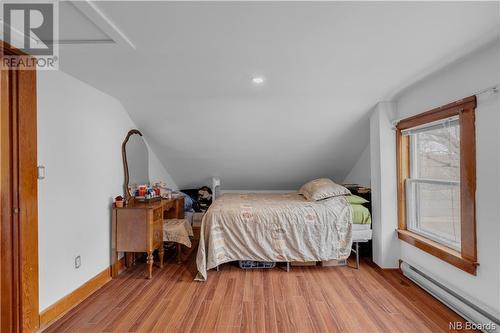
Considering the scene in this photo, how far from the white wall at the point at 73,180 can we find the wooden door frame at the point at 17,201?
0.11 meters

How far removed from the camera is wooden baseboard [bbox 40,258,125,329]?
1.82 meters

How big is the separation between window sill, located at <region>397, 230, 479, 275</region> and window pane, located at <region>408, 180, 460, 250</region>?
0.08 meters

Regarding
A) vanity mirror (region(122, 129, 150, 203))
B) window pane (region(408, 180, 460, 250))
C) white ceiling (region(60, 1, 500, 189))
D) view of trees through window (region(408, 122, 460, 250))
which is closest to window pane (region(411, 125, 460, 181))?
view of trees through window (region(408, 122, 460, 250))

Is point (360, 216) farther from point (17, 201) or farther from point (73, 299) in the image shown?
point (17, 201)

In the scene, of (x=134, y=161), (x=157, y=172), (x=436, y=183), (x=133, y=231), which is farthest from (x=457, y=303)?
Answer: (x=157, y=172)

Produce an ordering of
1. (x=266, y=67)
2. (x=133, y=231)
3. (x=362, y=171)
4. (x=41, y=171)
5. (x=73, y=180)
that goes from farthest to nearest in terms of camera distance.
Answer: (x=362, y=171), (x=133, y=231), (x=73, y=180), (x=266, y=67), (x=41, y=171)

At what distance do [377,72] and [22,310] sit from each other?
3.39 metres

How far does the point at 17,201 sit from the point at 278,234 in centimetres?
235

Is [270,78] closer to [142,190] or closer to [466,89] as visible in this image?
[466,89]

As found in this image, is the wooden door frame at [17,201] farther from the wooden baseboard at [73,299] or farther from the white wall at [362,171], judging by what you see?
the white wall at [362,171]

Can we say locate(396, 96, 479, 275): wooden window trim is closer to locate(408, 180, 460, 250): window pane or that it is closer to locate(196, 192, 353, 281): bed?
locate(408, 180, 460, 250): window pane

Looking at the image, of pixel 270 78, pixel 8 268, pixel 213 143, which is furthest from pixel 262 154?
pixel 8 268

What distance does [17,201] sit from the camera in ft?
5.33

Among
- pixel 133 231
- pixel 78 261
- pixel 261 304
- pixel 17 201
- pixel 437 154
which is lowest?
pixel 261 304
